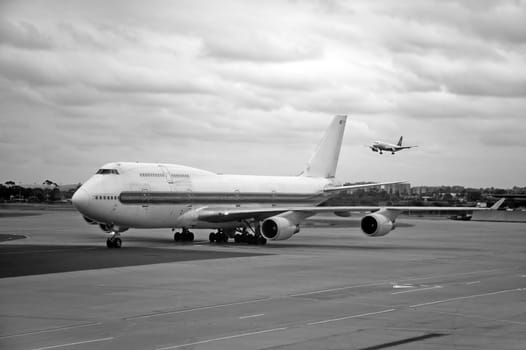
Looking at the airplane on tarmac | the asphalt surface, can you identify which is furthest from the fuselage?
the asphalt surface

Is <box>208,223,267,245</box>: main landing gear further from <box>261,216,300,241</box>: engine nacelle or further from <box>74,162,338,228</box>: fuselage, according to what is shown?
<box>261,216,300,241</box>: engine nacelle

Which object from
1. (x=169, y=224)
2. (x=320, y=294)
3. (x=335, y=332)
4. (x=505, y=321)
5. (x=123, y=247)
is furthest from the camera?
(x=169, y=224)

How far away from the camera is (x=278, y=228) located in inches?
1550

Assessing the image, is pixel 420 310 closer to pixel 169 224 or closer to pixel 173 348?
pixel 173 348

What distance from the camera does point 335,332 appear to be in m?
14.7

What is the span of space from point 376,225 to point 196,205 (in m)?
10.5

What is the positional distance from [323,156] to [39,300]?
36.4 meters

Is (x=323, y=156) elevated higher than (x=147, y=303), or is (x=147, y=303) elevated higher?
(x=323, y=156)

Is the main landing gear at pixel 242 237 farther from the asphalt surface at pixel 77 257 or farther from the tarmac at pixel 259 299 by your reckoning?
the asphalt surface at pixel 77 257

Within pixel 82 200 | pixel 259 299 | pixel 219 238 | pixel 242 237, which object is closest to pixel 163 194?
pixel 82 200

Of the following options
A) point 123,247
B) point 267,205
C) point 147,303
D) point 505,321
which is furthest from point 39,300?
point 267,205

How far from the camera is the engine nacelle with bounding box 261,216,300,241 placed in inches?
1554

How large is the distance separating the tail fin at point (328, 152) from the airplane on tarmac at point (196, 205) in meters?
4.11

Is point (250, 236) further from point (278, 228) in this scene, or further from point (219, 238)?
point (278, 228)
